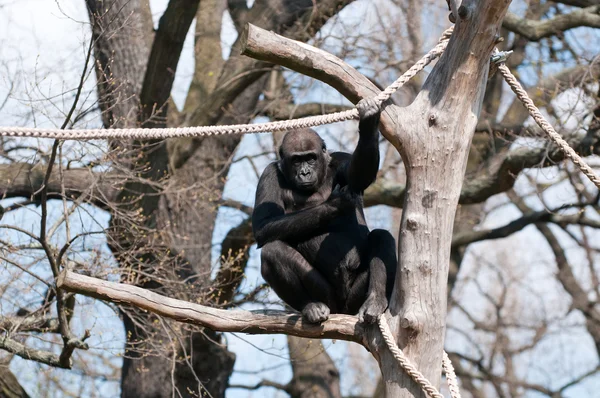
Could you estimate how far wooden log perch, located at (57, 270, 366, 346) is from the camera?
16.6 feet

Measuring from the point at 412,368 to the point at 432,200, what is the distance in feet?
3.40

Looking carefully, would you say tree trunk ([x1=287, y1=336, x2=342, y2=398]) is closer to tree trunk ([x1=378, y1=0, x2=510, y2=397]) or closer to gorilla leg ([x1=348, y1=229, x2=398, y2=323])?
gorilla leg ([x1=348, y1=229, x2=398, y2=323])

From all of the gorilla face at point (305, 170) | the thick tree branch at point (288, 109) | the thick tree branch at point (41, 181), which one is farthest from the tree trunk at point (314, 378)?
the gorilla face at point (305, 170)

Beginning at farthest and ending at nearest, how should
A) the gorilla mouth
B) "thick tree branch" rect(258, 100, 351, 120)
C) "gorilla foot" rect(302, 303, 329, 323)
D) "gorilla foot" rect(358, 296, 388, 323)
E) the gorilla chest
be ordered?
"thick tree branch" rect(258, 100, 351, 120) < the gorilla chest < the gorilla mouth < "gorilla foot" rect(302, 303, 329, 323) < "gorilla foot" rect(358, 296, 388, 323)

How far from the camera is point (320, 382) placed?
13266 millimetres

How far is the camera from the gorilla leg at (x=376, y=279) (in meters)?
5.12

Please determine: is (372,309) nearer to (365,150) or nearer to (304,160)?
(365,150)

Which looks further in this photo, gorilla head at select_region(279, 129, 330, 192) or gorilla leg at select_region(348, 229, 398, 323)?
gorilla head at select_region(279, 129, 330, 192)

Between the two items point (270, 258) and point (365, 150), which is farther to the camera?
point (270, 258)

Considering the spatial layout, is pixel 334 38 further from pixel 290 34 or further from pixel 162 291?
pixel 162 291

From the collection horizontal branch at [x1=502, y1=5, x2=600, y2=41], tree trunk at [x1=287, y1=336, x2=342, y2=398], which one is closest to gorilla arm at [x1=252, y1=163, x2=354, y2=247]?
horizontal branch at [x1=502, y1=5, x2=600, y2=41]

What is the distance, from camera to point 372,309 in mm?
5059

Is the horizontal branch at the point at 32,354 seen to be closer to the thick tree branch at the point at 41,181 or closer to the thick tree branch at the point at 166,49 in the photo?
the thick tree branch at the point at 41,181

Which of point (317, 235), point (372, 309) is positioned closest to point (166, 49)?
point (317, 235)
